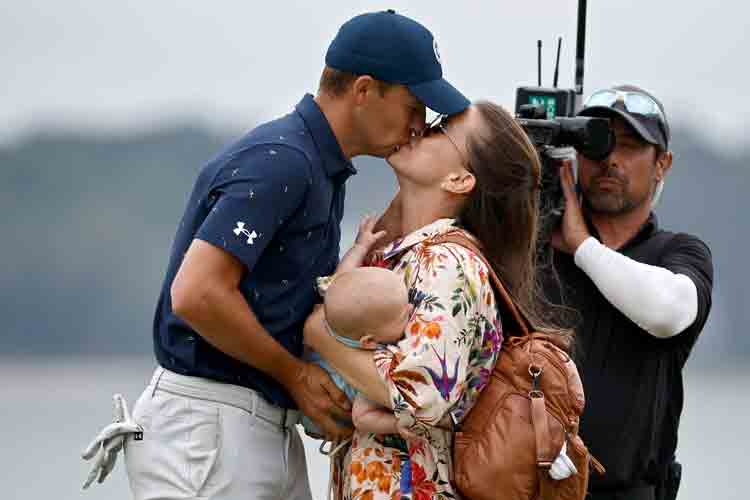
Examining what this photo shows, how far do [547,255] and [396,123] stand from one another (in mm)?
853

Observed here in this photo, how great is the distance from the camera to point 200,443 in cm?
271

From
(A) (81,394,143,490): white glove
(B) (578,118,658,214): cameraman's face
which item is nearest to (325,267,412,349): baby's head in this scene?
(A) (81,394,143,490): white glove

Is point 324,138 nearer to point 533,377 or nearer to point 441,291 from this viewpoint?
point 441,291

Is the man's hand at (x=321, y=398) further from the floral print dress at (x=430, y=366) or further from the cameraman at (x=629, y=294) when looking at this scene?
the cameraman at (x=629, y=294)

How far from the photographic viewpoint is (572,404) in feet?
8.50

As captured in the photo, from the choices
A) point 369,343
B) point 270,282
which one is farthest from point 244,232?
point 369,343

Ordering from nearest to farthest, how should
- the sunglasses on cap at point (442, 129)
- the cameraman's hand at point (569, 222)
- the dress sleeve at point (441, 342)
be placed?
the dress sleeve at point (441, 342), the sunglasses on cap at point (442, 129), the cameraman's hand at point (569, 222)

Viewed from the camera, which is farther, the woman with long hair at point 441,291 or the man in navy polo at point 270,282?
the man in navy polo at point 270,282

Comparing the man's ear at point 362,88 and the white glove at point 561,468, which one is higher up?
the man's ear at point 362,88

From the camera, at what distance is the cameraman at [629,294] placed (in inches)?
132

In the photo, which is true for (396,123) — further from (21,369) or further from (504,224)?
(21,369)

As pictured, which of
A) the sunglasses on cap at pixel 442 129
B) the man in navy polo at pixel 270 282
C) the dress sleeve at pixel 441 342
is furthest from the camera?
the sunglasses on cap at pixel 442 129

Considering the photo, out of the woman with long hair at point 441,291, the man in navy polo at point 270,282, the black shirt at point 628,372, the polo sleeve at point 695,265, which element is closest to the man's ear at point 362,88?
the man in navy polo at point 270,282

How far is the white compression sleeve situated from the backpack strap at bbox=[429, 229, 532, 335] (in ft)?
2.43
